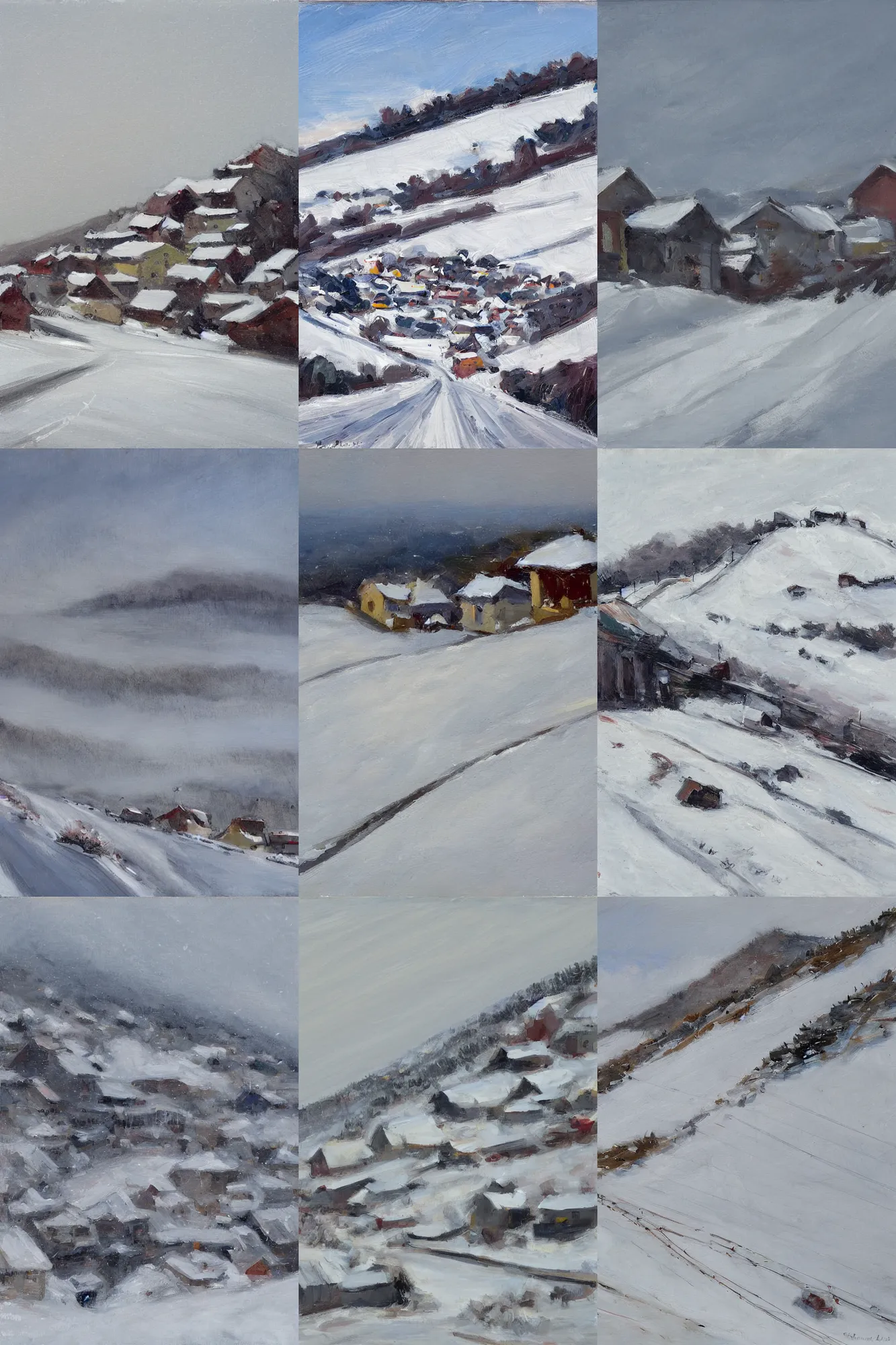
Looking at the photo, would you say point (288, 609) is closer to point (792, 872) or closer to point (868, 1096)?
point (792, 872)

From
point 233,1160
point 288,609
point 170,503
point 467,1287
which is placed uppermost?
point 170,503

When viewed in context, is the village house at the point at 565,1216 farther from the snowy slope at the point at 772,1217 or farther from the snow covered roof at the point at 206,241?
the snow covered roof at the point at 206,241

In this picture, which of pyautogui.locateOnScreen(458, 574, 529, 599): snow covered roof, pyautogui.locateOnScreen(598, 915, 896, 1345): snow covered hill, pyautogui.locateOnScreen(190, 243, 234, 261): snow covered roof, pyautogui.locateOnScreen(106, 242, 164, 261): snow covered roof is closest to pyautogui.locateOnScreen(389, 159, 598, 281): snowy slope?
pyautogui.locateOnScreen(190, 243, 234, 261): snow covered roof

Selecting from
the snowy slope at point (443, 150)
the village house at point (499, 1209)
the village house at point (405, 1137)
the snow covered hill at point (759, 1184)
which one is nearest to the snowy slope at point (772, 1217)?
the snow covered hill at point (759, 1184)

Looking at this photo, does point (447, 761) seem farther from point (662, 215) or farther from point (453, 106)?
point (453, 106)

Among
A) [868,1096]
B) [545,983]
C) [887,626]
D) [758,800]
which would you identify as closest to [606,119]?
[887,626]

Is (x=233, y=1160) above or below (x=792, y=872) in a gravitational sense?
below

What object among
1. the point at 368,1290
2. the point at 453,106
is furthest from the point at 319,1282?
the point at 453,106

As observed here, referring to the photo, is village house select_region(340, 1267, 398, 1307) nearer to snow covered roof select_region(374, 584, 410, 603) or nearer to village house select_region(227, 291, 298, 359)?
snow covered roof select_region(374, 584, 410, 603)
